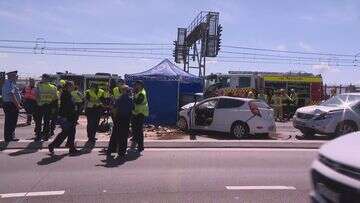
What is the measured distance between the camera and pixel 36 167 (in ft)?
36.2

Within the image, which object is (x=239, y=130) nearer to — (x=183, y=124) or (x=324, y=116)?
(x=183, y=124)

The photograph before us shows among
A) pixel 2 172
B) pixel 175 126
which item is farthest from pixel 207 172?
pixel 175 126

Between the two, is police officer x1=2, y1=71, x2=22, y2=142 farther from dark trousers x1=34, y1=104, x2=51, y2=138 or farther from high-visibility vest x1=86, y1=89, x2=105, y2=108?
high-visibility vest x1=86, y1=89, x2=105, y2=108

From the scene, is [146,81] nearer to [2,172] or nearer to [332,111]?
[332,111]

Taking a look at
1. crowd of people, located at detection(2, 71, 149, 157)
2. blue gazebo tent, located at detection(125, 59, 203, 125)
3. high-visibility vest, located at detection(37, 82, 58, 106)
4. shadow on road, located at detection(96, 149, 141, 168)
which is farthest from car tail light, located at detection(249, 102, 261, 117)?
high-visibility vest, located at detection(37, 82, 58, 106)

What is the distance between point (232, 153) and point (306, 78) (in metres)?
21.9

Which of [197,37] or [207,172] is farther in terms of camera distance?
[197,37]

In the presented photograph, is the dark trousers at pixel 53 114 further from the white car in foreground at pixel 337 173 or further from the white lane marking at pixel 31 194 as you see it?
the white car in foreground at pixel 337 173

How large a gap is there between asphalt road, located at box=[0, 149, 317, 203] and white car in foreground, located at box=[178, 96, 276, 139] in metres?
4.23

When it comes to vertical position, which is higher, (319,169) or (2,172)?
(319,169)

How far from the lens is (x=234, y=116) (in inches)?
714

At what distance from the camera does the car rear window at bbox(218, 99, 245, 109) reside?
18203mm

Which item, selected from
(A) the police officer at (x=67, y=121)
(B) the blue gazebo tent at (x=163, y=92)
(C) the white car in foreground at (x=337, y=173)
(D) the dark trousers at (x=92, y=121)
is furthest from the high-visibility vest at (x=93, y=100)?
(C) the white car in foreground at (x=337, y=173)

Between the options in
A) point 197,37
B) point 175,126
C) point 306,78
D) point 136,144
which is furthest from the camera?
point 197,37
